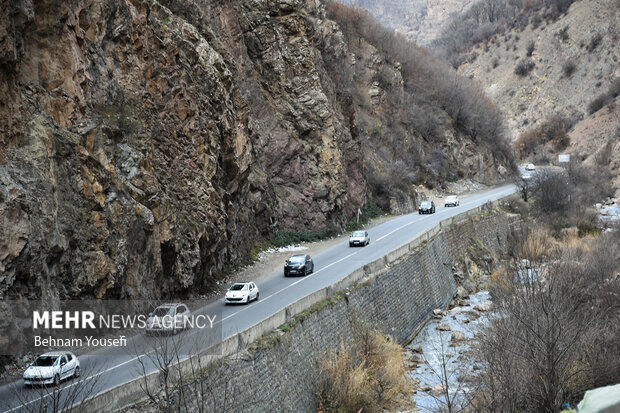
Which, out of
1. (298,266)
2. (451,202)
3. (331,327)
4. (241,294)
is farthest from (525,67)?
(331,327)

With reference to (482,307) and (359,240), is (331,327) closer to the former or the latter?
(482,307)

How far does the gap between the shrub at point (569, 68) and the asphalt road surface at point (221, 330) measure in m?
76.2

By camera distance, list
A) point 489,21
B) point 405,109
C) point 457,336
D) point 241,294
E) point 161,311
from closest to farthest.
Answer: point 161,311
point 241,294
point 457,336
point 405,109
point 489,21

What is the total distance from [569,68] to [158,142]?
10227 cm

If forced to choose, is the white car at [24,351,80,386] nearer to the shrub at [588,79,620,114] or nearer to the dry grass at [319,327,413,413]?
the dry grass at [319,327,413,413]

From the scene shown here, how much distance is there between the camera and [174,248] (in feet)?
75.7

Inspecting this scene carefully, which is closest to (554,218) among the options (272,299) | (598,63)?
(272,299)

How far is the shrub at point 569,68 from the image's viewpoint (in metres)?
108

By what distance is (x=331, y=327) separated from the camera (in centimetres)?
2192

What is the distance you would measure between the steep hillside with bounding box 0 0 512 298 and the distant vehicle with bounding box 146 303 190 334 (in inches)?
69.6

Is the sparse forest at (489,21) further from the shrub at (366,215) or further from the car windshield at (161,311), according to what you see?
the car windshield at (161,311)

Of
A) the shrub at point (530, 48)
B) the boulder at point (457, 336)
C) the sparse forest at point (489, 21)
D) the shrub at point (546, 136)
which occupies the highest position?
the sparse forest at point (489, 21)

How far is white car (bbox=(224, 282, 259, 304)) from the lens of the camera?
2347cm

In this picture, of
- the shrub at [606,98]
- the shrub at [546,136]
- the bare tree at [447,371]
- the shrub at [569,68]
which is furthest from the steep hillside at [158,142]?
the shrub at [569,68]
